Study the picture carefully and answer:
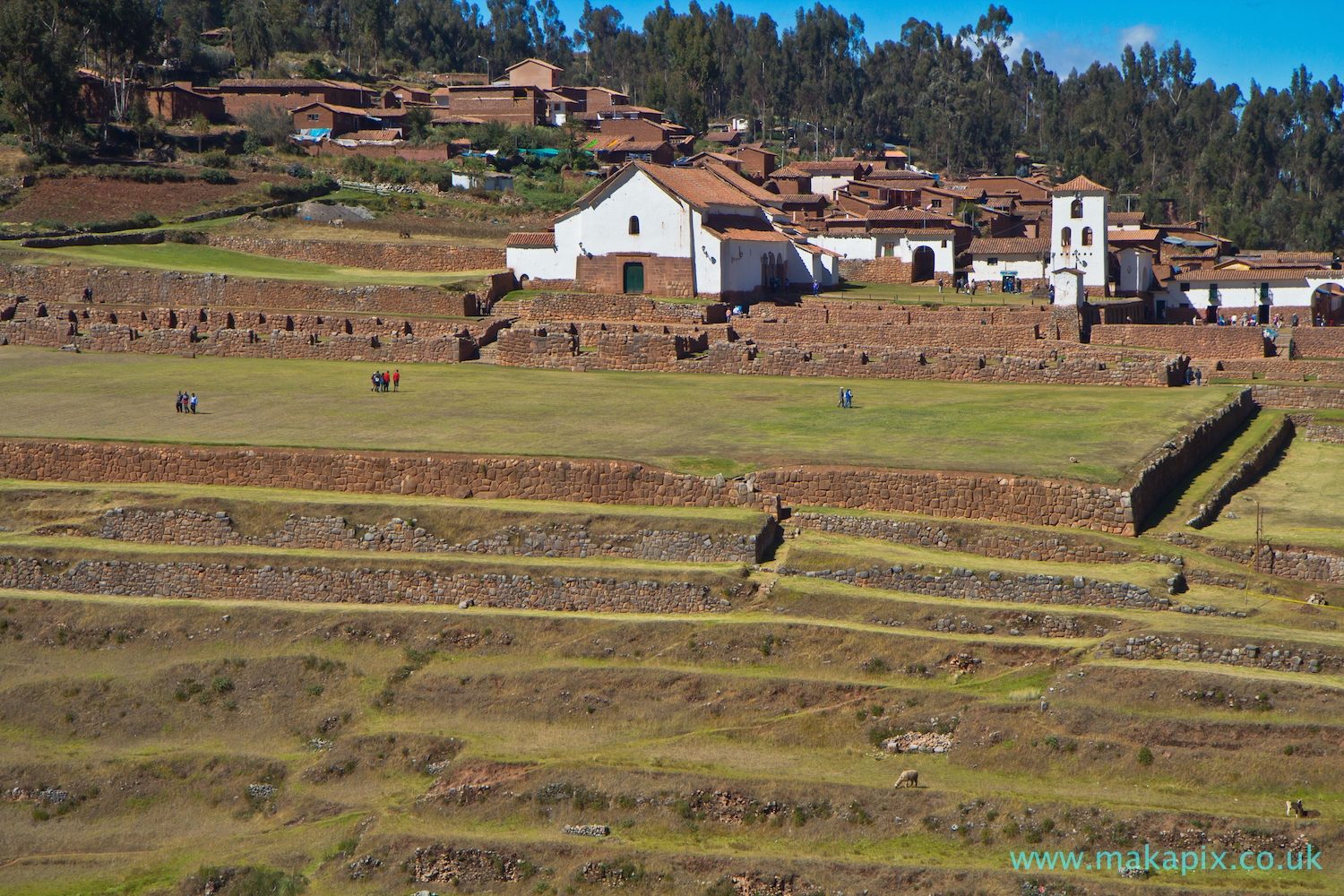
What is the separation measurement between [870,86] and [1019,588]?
4887 inches

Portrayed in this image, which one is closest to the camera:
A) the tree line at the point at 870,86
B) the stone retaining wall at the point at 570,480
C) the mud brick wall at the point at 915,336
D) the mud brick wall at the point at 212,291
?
the stone retaining wall at the point at 570,480

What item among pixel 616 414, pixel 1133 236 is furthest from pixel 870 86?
pixel 616 414

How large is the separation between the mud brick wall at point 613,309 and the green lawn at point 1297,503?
15.9m

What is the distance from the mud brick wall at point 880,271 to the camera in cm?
4825

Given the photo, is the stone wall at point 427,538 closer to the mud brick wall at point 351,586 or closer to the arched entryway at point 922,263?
the mud brick wall at point 351,586

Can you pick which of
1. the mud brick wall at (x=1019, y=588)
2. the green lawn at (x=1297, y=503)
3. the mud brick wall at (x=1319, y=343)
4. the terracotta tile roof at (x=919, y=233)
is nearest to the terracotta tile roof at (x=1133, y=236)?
the terracotta tile roof at (x=919, y=233)

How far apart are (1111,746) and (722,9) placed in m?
145

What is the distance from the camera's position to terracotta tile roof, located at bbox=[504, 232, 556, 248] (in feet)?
139

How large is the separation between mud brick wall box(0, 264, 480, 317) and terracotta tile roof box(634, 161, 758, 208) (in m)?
6.94

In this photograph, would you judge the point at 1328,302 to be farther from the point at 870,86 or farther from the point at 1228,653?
the point at 870,86

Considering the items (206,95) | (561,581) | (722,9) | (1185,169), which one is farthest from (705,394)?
(722,9)

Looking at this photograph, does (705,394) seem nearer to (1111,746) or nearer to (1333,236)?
(1111,746)

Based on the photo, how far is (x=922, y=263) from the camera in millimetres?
50500

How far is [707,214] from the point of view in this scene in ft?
134
